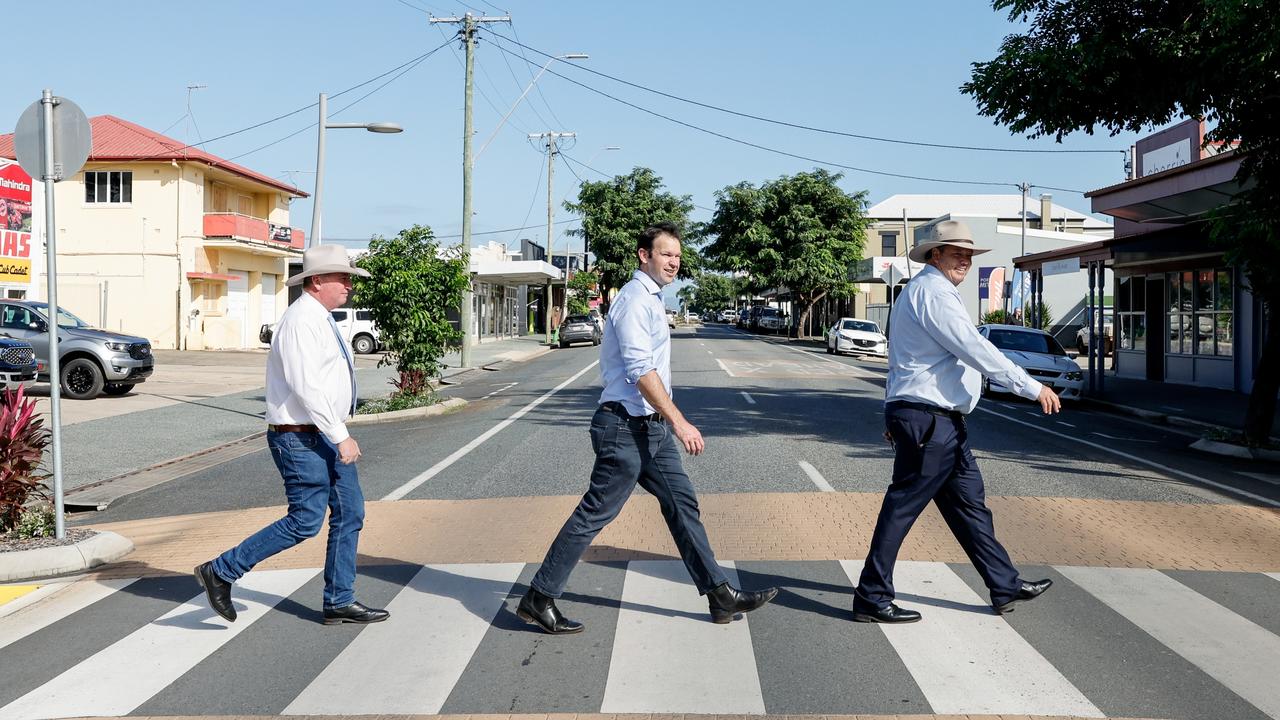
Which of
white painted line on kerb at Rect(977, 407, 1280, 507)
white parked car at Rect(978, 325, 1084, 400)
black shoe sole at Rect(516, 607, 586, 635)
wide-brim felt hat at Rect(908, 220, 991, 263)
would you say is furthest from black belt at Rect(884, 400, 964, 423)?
white parked car at Rect(978, 325, 1084, 400)

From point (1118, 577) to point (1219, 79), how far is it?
7750mm

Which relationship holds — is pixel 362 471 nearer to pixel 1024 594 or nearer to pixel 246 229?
pixel 1024 594

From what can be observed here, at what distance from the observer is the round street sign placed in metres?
7.48

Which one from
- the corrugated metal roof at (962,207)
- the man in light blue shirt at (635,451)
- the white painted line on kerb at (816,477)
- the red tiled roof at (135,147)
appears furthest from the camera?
the corrugated metal roof at (962,207)

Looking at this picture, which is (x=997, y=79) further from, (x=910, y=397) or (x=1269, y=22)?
(x=910, y=397)

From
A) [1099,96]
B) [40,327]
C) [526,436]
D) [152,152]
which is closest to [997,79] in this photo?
[1099,96]

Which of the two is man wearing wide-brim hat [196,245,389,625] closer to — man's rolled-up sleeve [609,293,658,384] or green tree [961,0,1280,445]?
man's rolled-up sleeve [609,293,658,384]

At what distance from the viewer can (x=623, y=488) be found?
524 cm

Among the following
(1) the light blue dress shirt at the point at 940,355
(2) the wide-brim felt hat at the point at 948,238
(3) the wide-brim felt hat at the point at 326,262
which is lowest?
(1) the light blue dress shirt at the point at 940,355

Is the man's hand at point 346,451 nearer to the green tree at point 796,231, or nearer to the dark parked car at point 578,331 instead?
the dark parked car at point 578,331

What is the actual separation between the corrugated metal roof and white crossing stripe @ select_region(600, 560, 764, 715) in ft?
239

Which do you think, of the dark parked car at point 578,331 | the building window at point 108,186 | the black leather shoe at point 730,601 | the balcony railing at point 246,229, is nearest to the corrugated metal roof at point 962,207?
the dark parked car at point 578,331

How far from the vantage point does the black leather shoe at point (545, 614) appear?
527 centimetres

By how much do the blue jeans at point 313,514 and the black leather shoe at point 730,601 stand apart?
5.71ft
